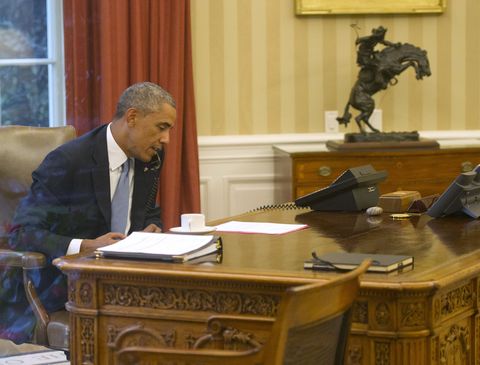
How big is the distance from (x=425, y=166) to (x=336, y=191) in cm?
159

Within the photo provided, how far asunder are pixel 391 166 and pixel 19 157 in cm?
205

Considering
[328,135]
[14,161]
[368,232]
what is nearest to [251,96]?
[328,135]

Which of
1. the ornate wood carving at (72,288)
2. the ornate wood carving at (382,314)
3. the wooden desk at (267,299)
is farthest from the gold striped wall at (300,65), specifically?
the ornate wood carving at (382,314)

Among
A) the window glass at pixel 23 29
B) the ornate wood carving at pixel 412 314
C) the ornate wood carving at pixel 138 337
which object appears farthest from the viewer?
the window glass at pixel 23 29

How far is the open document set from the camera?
2732 mm

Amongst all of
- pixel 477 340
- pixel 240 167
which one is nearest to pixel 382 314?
pixel 477 340

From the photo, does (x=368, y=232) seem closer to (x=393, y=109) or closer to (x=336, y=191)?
(x=336, y=191)

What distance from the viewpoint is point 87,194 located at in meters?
3.90

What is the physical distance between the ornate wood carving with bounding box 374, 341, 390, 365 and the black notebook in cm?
18

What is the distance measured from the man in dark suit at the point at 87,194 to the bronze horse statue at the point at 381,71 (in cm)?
163

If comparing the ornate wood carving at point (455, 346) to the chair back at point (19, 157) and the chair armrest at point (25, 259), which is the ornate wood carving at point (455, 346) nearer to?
the chair armrest at point (25, 259)

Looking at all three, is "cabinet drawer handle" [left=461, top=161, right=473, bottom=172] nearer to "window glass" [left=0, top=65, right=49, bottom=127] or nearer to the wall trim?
the wall trim

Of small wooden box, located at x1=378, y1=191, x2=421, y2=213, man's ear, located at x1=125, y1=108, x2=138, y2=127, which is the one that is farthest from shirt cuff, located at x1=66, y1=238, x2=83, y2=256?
small wooden box, located at x1=378, y1=191, x2=421, y2=213

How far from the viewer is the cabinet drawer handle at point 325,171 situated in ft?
17.3
